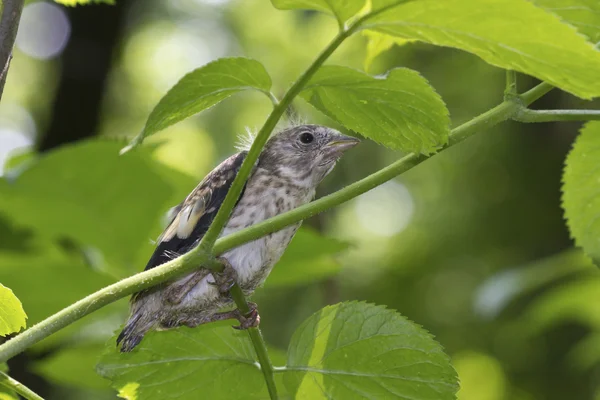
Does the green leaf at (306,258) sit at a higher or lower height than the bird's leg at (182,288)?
higher

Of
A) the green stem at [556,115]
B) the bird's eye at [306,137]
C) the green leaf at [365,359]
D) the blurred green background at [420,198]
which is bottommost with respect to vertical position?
the green leaf at [365,359]

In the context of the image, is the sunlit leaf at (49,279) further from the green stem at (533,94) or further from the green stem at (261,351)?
the green stem at (533,94)

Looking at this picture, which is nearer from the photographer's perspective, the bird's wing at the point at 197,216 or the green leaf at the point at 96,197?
the bird's wing at the point at 197,216

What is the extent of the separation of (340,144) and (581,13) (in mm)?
1147

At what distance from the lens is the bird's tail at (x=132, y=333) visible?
1574mm

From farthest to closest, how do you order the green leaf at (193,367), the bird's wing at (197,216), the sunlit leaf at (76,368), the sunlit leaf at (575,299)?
the sunlit leaf at (575,299), the sunlit leaf at (76,368), the bird's wing at (197,216), the green leaf at (193,367)

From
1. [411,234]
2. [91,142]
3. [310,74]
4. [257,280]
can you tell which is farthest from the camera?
[411,234]

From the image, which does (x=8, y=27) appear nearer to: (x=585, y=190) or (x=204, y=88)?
(x=204, y=88)

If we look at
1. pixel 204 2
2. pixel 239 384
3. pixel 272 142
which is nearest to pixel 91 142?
pixel 272 142

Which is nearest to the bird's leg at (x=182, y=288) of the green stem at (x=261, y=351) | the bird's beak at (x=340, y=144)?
the green stem at (x=261, y=351)

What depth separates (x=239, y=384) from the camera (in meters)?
1.46

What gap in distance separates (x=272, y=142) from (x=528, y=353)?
3.73 m

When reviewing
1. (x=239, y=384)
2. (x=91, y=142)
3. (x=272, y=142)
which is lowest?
(x=239, y=384)

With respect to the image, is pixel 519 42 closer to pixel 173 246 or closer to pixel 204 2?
pixel 173 246
